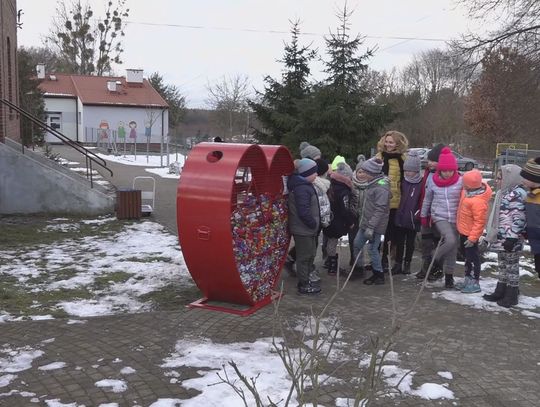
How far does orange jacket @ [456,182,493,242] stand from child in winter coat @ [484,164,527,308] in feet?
0.50

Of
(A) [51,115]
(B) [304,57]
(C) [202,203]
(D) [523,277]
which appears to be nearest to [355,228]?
(D) [523,277]

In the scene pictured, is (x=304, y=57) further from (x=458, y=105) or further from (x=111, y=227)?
(x=458, y=105)

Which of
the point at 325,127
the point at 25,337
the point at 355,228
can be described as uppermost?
the point at 325,127

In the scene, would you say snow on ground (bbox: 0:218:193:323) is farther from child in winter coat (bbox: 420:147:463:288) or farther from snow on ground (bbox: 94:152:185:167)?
snow on ground (bbox: 94:152:185:167)

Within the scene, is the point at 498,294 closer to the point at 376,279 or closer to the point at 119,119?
the point at 376,279

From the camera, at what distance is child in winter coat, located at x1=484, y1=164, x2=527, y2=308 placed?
5.67 m

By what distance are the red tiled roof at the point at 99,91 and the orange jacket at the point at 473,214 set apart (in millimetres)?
40506

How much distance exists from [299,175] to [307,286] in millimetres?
1257

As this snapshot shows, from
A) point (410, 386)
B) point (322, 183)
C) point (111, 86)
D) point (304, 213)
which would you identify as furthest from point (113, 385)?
point (111, 86)

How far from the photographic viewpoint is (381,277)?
6.62m

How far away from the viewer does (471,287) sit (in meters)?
6.28

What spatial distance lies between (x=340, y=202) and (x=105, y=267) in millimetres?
3168

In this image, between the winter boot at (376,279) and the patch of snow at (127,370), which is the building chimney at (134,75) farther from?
the patch of snow at (127,370)

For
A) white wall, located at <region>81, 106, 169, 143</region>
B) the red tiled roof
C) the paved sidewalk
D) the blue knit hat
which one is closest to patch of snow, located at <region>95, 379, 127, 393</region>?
the paved sidewalk
